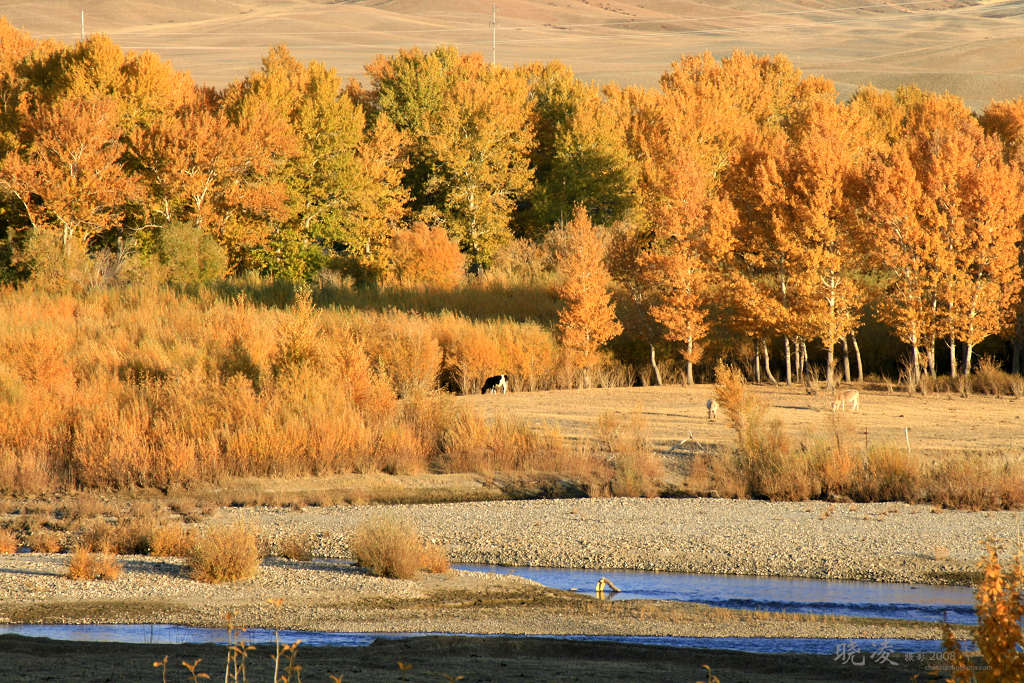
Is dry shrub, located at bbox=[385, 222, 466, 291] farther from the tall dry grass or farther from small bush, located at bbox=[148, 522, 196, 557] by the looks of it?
small bush, located at bbox=[148, 522, 196, 557]

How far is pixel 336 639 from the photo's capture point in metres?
10.4

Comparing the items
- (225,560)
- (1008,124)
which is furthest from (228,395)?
(1008,124)

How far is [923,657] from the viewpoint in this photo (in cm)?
960

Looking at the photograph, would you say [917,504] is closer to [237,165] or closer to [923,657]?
[923,657]

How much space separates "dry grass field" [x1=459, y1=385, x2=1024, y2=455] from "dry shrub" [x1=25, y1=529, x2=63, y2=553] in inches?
374

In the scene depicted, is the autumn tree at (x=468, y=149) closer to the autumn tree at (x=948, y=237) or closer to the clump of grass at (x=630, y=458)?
the autumn tree at (x=948, y=237)

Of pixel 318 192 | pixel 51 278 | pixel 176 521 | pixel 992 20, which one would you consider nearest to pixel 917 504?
pixel 176 521

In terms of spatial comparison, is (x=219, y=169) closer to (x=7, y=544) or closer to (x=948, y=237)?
(x=948, y=237)

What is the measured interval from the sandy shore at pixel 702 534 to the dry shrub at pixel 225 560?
1910 mm

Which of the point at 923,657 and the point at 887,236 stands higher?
the point at 887,236

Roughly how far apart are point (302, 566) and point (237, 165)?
30220 mm

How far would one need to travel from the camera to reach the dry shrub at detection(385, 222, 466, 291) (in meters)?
40.8

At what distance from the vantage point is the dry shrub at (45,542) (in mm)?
13977

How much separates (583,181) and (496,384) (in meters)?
21.5
